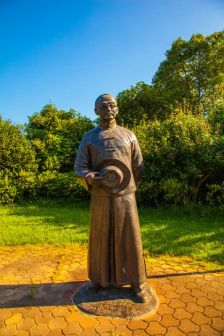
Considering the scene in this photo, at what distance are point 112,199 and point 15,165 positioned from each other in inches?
375

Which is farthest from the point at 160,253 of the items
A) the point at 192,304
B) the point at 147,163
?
the point at 147,163

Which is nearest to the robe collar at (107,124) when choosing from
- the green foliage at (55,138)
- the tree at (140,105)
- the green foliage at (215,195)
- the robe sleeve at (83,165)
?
the robe sleeve at (83,165)

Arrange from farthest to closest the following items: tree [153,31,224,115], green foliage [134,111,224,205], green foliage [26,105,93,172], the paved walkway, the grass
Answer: tree [153,31,224,115]
green foliage [26,105,93,172]
green foliage [134,111,224,205]
the grass
the paved walkway

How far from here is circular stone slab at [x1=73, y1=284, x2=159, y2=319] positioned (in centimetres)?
381

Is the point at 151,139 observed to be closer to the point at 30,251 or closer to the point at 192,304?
the point at 30,251

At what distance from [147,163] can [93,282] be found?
21.5 ft

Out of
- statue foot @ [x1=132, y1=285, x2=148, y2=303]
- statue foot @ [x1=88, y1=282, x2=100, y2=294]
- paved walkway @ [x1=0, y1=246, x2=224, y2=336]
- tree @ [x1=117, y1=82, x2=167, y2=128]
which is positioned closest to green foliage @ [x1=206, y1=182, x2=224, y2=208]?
paved walkway @ [x1=0, y1=246, x2=224, y2=336]

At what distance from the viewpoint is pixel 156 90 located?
1981 cm

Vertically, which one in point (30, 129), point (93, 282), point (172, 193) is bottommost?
point (93, 282)

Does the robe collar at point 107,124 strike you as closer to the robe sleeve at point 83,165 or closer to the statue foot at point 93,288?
the robe sleeve at point 83,165

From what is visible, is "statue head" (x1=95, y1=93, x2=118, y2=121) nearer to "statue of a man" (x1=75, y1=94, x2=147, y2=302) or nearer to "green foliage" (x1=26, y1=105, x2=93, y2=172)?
"statue of a man" (x1=75, y1=94, x2=147, y2=302)

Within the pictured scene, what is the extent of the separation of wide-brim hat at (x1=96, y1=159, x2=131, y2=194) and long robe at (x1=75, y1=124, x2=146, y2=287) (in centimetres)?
5

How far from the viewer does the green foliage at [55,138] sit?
1342 cm

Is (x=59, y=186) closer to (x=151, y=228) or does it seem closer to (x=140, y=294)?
(x=151, y=228)
